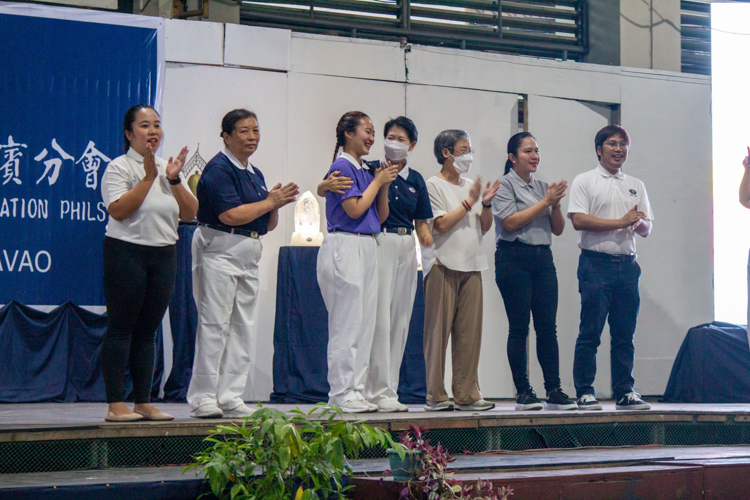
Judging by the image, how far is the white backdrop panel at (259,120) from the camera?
5.39 m

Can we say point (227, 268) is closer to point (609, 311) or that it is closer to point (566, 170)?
point (609, 311)

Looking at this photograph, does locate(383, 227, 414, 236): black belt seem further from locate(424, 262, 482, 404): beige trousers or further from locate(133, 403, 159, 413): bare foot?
locate(133, 403, 159, 413): bare foot

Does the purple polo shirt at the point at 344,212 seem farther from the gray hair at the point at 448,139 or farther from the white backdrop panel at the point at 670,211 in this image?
the white backdrop panel at the point at 670,211

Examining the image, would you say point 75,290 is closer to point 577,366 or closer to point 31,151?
point 31,151

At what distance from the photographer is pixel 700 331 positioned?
5.52 meters

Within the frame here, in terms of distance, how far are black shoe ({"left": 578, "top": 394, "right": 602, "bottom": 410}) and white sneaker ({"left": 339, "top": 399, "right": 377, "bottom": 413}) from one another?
3.95 ft

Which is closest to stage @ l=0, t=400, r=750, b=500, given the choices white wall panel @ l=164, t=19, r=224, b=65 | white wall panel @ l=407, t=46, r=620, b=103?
white wall panel @ l=164, t=19, r=224, b=65

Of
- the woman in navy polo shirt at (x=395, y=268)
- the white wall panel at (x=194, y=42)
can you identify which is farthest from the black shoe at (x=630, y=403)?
the white wall panel at (x=194, y=42)

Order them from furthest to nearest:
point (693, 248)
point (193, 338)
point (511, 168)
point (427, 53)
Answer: point (693, 248) < point (427, 53) < point (193, 338) < point (511, 168)

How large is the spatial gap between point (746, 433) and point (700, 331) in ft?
5.00

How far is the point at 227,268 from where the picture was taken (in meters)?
3.37

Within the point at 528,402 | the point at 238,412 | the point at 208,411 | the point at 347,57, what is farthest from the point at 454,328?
the point at 347,57

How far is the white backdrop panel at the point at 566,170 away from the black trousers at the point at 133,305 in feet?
11.2

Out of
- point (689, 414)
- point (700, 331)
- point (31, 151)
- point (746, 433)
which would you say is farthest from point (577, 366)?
point (31, 151)
